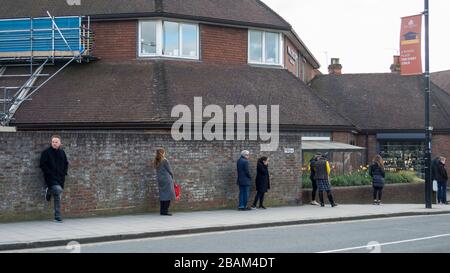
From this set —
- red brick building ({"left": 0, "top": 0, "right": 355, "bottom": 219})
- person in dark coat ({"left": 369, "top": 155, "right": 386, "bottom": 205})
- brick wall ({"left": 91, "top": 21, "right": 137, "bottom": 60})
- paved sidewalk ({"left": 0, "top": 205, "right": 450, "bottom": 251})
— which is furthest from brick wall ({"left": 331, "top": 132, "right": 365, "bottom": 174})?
brick wall ({"left": 91, "top": 21, "right": 137, "bottom": 60})

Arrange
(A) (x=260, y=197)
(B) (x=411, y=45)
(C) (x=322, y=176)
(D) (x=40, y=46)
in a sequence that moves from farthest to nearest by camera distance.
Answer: (D) (x=40, y=46) → (B) (x=411, y=45) → (C) (x=322, y=176) → (A) (x=260, y=197)

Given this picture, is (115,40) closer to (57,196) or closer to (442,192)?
(57,196)

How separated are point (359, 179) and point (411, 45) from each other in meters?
5.32

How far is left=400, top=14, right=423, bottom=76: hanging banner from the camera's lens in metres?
22.7

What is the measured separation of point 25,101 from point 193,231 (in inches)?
503

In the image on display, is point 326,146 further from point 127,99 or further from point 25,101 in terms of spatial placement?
point 25,101

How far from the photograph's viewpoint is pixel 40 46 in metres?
27.4

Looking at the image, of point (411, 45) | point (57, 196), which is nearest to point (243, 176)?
Result: point (57, 196)

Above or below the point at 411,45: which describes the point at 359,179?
below

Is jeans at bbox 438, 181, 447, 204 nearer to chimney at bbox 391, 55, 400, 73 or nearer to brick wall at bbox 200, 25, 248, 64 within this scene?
brick wall at bbox 200, 25, 248, 64

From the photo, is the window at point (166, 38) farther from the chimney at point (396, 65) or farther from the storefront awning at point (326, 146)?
the chimney at point (396, 65)

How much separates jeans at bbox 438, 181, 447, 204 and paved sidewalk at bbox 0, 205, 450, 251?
5.08 m

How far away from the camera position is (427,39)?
73.6 ft

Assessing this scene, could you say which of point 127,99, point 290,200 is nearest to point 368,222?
point 290,200
